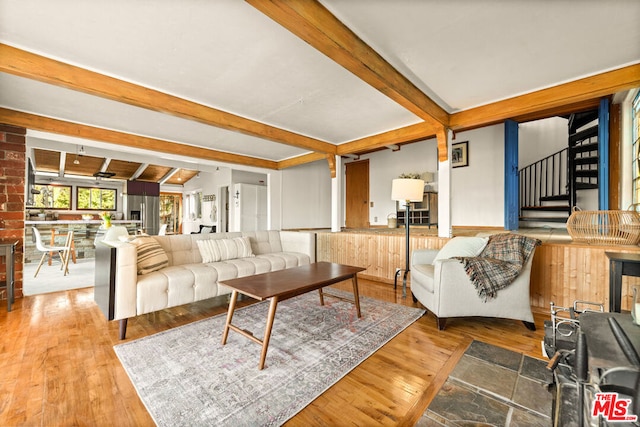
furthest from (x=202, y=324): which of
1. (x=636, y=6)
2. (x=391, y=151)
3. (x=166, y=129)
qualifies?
(x=391, y=151)

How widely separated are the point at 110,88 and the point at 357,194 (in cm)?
618

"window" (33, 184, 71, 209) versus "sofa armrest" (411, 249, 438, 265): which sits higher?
"window" (33, 184, 71, 209)

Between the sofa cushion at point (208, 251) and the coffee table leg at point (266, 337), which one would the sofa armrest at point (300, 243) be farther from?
the coffee table leg at point (266, 337)

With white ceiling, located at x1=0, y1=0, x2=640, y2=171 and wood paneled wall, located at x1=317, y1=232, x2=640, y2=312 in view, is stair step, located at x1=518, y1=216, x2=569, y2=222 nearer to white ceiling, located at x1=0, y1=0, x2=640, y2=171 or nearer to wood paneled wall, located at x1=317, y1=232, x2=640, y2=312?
wood paneled wall, located at x1=317, y1=232, x2=640, y2=312

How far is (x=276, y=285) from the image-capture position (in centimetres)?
216

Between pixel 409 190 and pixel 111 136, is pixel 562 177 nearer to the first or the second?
pixel 409 190

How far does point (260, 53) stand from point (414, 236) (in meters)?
3.08

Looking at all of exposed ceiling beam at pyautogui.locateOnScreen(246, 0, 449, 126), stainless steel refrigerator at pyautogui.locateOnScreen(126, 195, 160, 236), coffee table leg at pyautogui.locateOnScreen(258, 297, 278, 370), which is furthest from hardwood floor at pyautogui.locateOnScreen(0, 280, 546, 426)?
stainless steel refrigerator at pyautogui.locateOnScreen(126, 195, 160, 236)

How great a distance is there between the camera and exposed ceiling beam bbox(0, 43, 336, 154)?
216cm

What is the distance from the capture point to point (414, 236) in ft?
13.0

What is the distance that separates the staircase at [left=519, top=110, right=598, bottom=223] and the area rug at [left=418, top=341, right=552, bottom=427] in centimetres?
398

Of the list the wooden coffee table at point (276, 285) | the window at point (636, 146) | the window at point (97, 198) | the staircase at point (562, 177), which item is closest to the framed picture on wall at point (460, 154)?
the staircase at point (562, 177)

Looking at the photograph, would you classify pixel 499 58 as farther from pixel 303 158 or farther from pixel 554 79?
pixel 303 158

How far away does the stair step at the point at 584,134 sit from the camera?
13.5 ft
